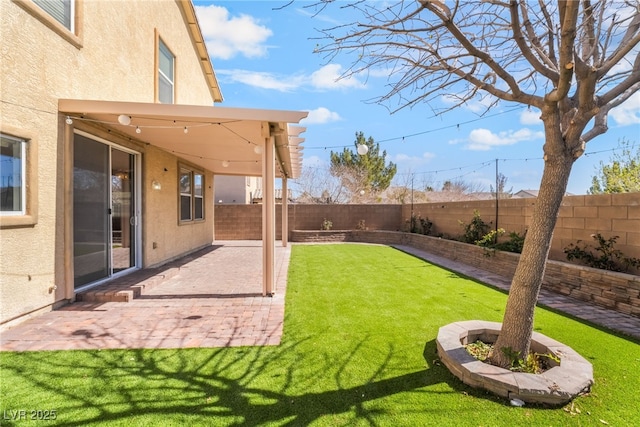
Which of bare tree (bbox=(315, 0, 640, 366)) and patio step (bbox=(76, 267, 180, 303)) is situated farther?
patio step (bbox=(76, 267, 180, 303))

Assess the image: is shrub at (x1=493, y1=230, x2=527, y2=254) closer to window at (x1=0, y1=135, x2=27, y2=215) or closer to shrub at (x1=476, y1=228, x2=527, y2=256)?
shrub at (x1=476, y1=228, x2=527, y2=256)

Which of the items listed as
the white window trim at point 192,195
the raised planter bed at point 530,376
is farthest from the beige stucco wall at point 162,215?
the raised planter bed at point 530,376

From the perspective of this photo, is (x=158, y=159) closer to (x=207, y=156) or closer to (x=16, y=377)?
(x=207, y=156)

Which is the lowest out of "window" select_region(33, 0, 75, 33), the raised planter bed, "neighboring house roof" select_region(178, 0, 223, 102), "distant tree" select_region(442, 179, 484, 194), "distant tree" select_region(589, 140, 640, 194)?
the raised planter bed

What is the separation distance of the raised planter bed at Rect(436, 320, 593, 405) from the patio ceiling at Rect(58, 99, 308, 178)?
12.9 ft

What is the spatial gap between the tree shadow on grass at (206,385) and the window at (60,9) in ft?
15.1

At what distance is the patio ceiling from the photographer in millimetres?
4844

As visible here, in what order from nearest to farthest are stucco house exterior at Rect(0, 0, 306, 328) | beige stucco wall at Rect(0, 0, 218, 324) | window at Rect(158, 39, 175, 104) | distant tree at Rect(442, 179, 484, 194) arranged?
beige stucco wall at Rect(0, 0, 218, 324) < stucco house exterior at Rect(0, 0, 306, 328) < window at Rect(158, 39, 175, 104) < distant tree at Rect(442, 179, 484, 194)

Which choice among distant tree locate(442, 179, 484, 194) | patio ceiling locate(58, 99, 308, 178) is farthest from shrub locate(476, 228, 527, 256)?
distant tree locate(442, 179, 484, 194)

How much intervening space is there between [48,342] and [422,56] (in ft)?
17.9

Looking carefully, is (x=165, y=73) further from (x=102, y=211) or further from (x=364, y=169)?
(x=364, y=169)

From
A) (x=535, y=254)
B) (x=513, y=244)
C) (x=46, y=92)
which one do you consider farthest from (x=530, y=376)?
(x=46, y=92)

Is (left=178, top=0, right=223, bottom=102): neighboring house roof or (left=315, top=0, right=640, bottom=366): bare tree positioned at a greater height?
(left=178, top=0, right=223, bottom=102): neighboring house roof

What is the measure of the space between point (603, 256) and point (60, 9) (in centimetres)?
974
